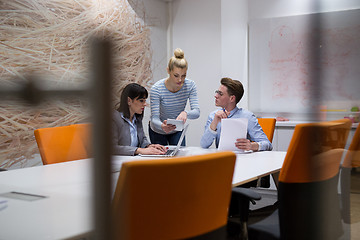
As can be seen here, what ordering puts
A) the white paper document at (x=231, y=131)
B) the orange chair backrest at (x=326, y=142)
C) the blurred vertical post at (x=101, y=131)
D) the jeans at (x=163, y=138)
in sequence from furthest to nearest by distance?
the jeans at (x=163, y=138)
the white paper document at (x=231, y=131)
the orange chair backrest at (x=326, y=142)
the blurred vertical post at (x=101, y=131)

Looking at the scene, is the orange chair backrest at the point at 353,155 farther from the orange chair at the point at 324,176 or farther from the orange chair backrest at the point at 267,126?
the orange chair backrest at the point at 267,126

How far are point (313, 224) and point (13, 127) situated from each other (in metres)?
0.51

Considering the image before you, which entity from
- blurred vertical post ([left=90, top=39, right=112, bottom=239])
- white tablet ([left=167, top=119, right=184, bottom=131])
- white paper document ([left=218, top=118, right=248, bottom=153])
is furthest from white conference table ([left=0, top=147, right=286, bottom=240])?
white tablet ([left=167, top=119, right=184, bottom=131])

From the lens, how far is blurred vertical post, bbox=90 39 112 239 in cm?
18

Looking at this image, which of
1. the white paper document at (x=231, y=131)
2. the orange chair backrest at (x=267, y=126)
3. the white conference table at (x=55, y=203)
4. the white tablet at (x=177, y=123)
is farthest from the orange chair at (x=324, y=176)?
the orange chair backrest at (x=267, y=126)

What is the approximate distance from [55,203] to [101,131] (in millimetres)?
407

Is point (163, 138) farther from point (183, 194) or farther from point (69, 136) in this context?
point (69, 136)

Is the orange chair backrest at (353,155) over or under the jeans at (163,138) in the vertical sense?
over

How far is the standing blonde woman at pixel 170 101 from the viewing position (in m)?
2.13

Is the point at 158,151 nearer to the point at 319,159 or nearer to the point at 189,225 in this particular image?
the point at 189,225

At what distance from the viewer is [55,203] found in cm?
55

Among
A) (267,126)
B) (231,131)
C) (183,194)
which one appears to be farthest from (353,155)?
(267,126)

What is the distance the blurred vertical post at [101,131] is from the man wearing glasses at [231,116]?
1649 millimetres

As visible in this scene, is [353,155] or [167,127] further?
[167,127]
